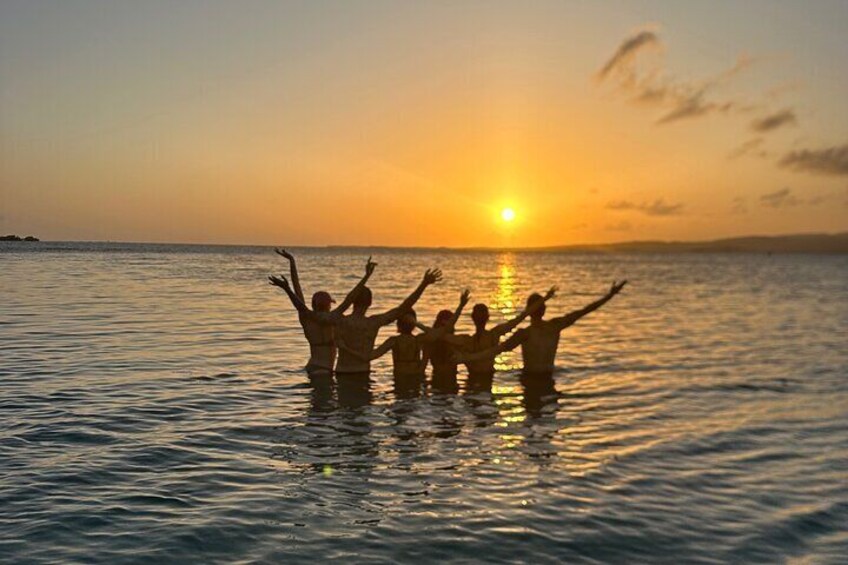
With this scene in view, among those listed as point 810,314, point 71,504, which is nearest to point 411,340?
point 71,504

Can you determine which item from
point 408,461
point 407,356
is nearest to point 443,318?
point 407,356

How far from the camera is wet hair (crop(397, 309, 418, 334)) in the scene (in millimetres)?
15781

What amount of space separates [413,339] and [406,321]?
0.71 metres

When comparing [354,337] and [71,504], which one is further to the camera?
[354,337]

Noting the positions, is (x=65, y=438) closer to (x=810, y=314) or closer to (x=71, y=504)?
(x=71, y=504)

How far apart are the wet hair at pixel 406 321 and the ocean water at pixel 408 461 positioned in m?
1.28

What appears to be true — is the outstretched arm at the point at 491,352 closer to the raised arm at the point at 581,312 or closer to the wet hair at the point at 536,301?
the wet hair at the point at 536,301

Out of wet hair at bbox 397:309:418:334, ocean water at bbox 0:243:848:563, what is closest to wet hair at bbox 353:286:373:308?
wet hair at bbox 397:309:418:334

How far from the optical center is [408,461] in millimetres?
10469

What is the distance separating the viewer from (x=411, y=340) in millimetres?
16406

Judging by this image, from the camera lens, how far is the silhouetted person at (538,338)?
15953 millimetres

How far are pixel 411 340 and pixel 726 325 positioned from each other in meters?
22.2

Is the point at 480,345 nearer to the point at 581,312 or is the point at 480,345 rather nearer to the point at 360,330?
the point at 581,312

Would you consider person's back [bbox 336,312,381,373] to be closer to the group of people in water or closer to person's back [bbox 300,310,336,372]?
the group of people in water
